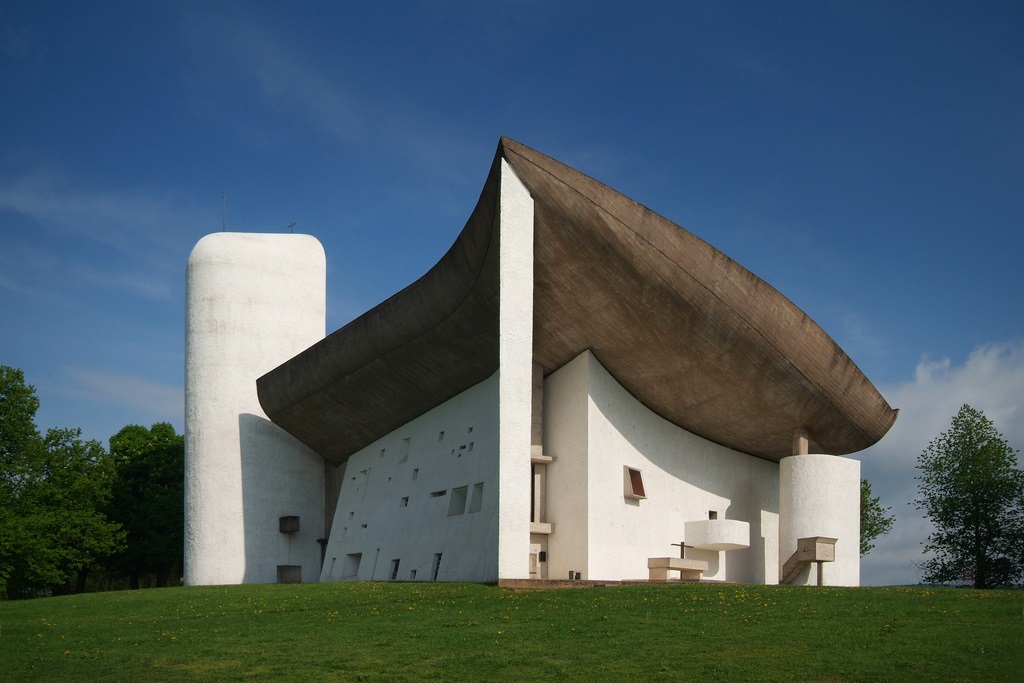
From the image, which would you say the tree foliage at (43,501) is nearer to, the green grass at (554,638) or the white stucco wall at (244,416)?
the white stucco wall at (244,416)

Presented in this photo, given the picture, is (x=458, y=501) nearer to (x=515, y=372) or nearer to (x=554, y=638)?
(x=515, y=372)

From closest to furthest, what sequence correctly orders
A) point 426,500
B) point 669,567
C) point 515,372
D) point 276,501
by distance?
point 515,372
point 669,567
point 426,500
point 276,501

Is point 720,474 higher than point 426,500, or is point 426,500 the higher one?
point 720,474

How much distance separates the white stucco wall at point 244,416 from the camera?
33.8m

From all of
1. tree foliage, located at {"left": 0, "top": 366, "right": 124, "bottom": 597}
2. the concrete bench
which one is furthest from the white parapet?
tree foliage, located at {"left": 0, "top": 366, "right": 124, "bottom": 597}

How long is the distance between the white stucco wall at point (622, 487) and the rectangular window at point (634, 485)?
15 cm

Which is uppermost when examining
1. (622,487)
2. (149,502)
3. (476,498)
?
(622,487)

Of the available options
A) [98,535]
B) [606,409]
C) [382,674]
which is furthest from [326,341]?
[382,674]

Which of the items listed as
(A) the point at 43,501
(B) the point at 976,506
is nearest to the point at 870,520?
(B) the point at 976,506

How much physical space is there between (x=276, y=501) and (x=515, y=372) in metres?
17.1

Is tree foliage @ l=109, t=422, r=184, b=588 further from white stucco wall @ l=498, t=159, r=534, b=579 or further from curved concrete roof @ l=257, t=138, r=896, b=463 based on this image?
white stucco wall @ l=498, t=159, r=534, b=579

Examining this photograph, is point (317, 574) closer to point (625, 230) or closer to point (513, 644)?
point (625, 230)

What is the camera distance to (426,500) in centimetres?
2800

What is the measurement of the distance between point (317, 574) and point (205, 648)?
2274 cm
